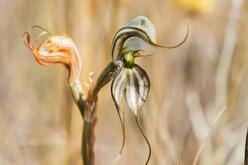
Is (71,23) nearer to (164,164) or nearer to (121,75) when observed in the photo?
(164,164)

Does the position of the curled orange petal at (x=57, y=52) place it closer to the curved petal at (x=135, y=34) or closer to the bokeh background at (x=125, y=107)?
the curved petal at (x=135, y=34)

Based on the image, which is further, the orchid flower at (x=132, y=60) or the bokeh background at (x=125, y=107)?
the bokeh background at (x=125, y=107)

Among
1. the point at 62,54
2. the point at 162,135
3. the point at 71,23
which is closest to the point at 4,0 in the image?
the point at 71,23

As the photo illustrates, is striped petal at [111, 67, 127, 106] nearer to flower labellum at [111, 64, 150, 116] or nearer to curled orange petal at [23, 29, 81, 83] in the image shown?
flower labellum at [111, 64, 150, 116]

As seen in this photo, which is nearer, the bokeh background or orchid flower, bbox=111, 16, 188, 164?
orchid flower, bbox=111, 16, 188, 164

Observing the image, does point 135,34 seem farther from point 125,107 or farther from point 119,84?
point 125,107

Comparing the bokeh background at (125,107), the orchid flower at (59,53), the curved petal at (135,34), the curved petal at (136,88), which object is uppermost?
the curved petal at (135,34)

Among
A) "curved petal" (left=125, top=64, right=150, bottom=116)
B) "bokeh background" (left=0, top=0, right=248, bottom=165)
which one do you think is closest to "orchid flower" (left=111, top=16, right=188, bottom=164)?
"curved petal" (left=125, top=64, right=150, bottom=116)

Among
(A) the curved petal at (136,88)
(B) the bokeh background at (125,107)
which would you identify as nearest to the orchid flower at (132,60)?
(A) the curved petal at (136,88)
